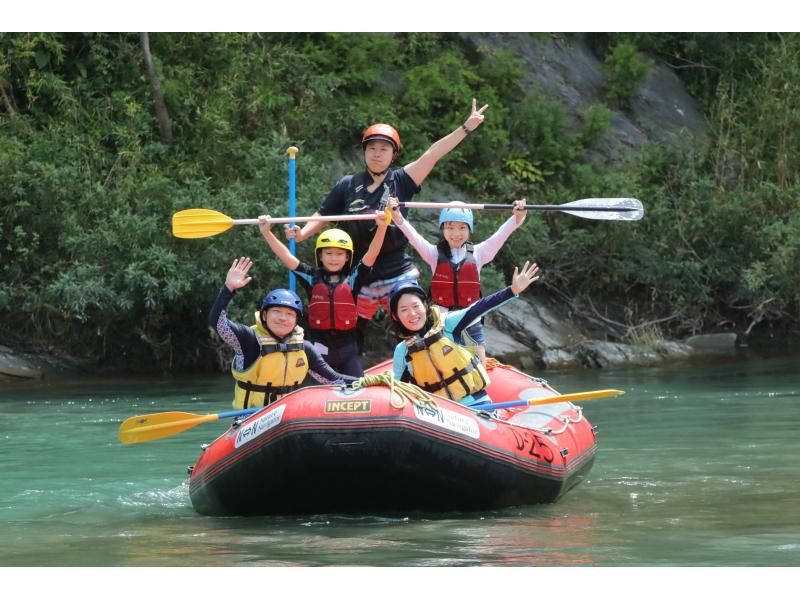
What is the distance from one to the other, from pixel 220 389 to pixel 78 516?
16.9ft

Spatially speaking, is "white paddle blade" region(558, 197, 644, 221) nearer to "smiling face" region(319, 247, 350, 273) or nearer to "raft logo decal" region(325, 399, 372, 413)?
"smiling face" region(319, 247, 350, 273)

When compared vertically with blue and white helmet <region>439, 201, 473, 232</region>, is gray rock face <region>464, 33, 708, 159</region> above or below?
above

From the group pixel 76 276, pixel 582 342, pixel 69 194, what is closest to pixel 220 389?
pixel 76 276

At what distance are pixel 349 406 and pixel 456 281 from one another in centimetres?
154

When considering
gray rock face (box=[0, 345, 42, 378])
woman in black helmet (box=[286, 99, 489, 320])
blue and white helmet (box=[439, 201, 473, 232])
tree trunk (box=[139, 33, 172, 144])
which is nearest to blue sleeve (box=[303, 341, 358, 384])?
woman in black helmet (box=[286, 99, 489, 320])

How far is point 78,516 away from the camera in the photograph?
20.2 ft

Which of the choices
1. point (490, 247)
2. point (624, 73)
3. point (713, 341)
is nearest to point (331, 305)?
point (490, 247)

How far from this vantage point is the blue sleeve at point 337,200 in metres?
6.78

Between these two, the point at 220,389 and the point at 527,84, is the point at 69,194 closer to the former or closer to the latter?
the point at 220,389

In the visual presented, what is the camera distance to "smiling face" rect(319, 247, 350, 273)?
6484 millimetres

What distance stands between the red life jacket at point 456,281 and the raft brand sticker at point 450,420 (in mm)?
1188

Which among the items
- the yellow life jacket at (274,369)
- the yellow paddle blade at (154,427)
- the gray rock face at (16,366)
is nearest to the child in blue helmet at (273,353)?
the yellow life jacket at (274,369)

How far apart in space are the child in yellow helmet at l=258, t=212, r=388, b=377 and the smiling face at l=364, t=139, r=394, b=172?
36cm

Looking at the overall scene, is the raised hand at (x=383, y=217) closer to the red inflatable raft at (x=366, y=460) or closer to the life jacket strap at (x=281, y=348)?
the life jacket strap at (x=281, y=348)
